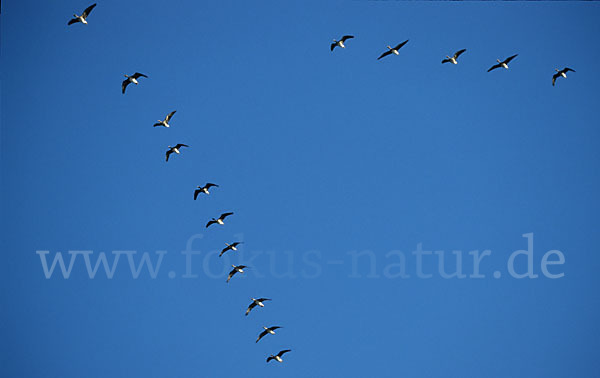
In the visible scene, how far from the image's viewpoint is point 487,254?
3430 inches

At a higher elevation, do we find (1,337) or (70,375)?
(1,337)

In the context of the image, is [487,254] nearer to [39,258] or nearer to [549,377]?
[549,377]

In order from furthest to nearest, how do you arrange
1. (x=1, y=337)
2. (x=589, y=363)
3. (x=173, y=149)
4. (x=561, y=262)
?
(x=1, y=337)
(x=561, y=262)
(x=589, y=363)
(x=173, y=149)

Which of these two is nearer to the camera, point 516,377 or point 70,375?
point 516,377

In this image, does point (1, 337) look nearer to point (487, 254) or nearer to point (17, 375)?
point (17, 375)

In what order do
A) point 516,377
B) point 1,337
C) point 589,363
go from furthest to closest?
point 1,337 < point 589,363 < point 516,377

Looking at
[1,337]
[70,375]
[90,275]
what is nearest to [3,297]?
[1,337]

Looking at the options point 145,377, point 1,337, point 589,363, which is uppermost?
point 1,337

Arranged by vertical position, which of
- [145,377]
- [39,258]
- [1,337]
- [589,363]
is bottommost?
[145,377]

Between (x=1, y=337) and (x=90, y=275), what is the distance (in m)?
24.7

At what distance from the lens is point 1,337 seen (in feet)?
388

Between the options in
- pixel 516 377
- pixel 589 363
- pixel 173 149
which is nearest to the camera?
pixel 173 149

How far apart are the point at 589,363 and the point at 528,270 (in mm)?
11191

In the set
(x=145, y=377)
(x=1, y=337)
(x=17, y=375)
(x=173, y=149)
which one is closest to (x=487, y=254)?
(x=145, y=377)
